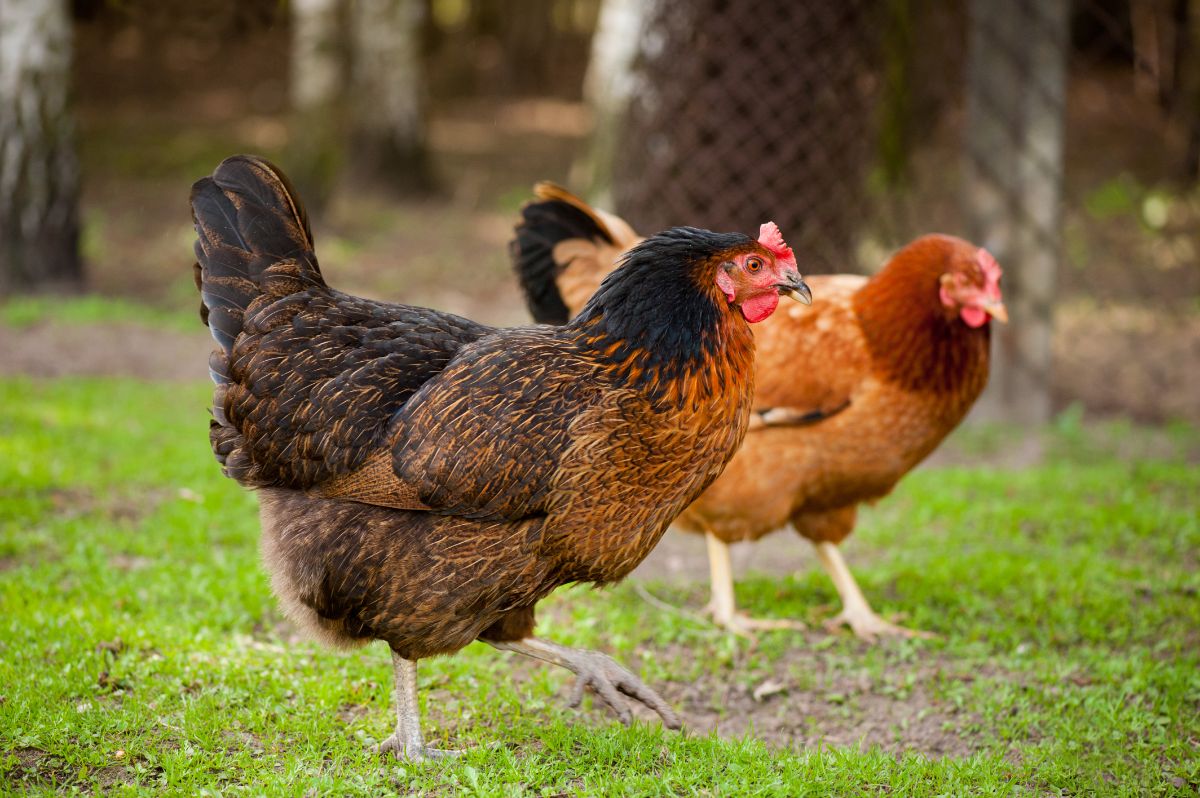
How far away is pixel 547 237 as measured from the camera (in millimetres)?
5230

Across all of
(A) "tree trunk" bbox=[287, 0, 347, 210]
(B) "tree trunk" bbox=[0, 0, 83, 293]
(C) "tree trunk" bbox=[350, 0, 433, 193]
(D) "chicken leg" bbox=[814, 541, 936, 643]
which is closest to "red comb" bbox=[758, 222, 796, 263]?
(D) "chicken leg" bbox=[814, 541, 936, 643]

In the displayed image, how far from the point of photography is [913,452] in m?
4.91

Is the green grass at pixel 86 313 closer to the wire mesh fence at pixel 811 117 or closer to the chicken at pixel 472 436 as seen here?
the wire mesh fence at pixel 811 117

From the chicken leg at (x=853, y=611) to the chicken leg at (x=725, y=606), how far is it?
0.22m

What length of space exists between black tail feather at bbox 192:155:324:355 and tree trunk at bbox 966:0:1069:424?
532 centimetres

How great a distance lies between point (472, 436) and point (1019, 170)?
576 centimetres

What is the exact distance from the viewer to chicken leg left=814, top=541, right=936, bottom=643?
4.97 meters

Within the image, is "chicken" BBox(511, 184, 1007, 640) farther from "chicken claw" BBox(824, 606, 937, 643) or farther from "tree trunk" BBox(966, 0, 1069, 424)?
"tree trunk" BBox(966, 0, 1069, 424)

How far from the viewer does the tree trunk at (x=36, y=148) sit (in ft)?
30.0

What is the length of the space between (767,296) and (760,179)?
430 centimetres

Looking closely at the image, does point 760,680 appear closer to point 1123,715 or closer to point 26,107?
point 1123,715

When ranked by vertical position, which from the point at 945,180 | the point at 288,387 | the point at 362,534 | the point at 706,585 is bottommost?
the point at 706,585

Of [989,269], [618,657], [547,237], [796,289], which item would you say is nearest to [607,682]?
[618,657]

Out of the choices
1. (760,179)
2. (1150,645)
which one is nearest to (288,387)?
(1150,645)
